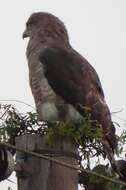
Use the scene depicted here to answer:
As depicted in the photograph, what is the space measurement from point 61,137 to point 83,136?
0.19 m

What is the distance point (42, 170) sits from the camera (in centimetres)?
344

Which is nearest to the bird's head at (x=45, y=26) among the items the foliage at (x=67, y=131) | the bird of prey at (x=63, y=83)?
the bird of prey at (x=63, y=83)

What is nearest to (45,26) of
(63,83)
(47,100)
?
(63,83)

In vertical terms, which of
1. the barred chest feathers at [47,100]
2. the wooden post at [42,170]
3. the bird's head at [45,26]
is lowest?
the wooden post at [42,170]

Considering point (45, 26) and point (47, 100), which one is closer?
point (47, 100)

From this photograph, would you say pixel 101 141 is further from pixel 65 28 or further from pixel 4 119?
pixel 65 28

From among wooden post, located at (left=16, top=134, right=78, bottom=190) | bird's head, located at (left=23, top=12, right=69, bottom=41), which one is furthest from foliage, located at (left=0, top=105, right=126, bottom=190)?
bird's head, located at (left=23, top=12, right=69, bottom=41)

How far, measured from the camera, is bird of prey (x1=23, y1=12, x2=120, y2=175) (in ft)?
16.9

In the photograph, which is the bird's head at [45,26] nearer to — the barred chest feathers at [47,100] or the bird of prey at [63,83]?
the bird of prey at [63,83]

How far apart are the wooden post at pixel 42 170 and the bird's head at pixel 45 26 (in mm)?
3101

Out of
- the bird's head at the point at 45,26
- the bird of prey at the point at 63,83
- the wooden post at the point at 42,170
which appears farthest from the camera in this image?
the bird's head at the point at 45,26

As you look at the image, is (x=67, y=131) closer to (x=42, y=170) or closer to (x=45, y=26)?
(x=42, y=170)

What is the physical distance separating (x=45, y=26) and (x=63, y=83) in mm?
1309

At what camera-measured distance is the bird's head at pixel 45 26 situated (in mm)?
6621
